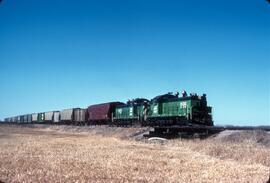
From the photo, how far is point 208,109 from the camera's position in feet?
111

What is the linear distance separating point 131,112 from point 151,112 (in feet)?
19.9

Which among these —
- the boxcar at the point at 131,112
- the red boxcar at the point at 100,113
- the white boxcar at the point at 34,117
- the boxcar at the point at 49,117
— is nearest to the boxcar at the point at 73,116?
the red boxcar at the point at 100,113

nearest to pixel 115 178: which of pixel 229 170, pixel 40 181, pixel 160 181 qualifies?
pixel 160 181

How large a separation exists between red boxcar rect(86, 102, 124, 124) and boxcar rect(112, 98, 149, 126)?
1.42 meters

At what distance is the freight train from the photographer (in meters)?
33.1

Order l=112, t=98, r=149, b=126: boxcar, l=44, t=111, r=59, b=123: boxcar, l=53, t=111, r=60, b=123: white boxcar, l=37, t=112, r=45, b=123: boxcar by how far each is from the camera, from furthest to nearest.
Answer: l=37, t=112, r=45, b=123: boxcar → l=44, t=111, r=59, b=123: boxcar → l=53, t=111, r=60, b=123: white boxcar → l=112, t=98, r=149, b=126: boxcar

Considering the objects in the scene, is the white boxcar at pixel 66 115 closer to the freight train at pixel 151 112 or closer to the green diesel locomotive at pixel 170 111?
the freight train at pixel 151 112

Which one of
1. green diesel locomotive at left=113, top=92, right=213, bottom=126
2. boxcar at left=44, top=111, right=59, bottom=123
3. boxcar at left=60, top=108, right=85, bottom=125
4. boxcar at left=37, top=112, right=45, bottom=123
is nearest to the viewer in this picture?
green diesel locomotive at left=113, top=92, right=213, bottom=126

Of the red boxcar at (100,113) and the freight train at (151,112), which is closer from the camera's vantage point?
the freight train at (151,112)

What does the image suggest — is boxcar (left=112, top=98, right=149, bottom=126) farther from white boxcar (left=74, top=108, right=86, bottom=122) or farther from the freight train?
white boxcar (left=74, top=108, right=86, bottom=122)

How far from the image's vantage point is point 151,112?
3978 centimetres

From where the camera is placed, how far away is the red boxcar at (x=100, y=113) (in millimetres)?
53094

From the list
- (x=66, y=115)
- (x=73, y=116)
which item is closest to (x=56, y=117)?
(x=66, y=115)

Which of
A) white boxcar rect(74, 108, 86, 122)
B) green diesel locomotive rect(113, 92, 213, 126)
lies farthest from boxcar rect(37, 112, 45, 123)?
green diesel locomotive rect(113, 92, 213, 126)
